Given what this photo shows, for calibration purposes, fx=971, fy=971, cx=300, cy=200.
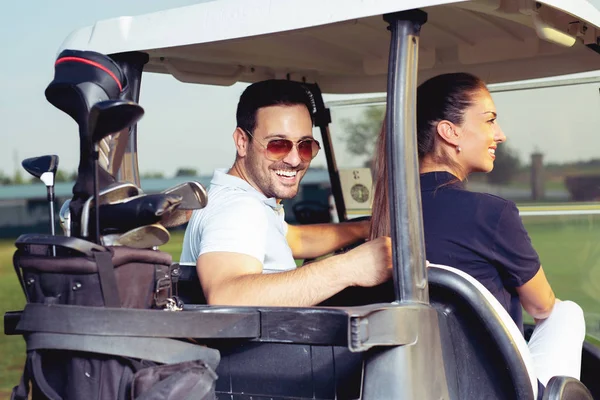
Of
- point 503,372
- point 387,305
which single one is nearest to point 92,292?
point 387,305

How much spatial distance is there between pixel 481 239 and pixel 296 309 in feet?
2.13

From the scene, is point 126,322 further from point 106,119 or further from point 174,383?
Result: point 106,119

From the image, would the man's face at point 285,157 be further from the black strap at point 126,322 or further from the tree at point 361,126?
the tree at point 361,126

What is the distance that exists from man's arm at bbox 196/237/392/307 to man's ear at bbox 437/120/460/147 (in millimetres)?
595

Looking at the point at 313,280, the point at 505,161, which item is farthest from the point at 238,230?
the point at 505,161

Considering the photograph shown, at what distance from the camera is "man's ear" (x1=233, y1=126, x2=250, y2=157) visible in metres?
3.10

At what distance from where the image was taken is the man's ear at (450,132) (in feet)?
9.59

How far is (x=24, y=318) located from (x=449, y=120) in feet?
4.59

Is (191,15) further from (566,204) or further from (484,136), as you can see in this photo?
(566,204)

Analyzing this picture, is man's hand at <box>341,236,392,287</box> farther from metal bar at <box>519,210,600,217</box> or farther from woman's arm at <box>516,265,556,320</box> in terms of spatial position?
metal bar at <box>519,210,600,217</box>

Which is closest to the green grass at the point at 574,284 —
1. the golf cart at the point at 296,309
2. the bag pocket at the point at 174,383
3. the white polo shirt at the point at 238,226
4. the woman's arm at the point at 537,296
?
the white polo shirt at the point at 238,226

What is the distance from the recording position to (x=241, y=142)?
3.12 m

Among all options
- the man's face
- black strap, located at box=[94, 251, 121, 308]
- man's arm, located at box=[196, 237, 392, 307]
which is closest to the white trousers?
man's arm, located at box=[196, 237, 392, 307]

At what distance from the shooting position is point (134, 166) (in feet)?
10.4
